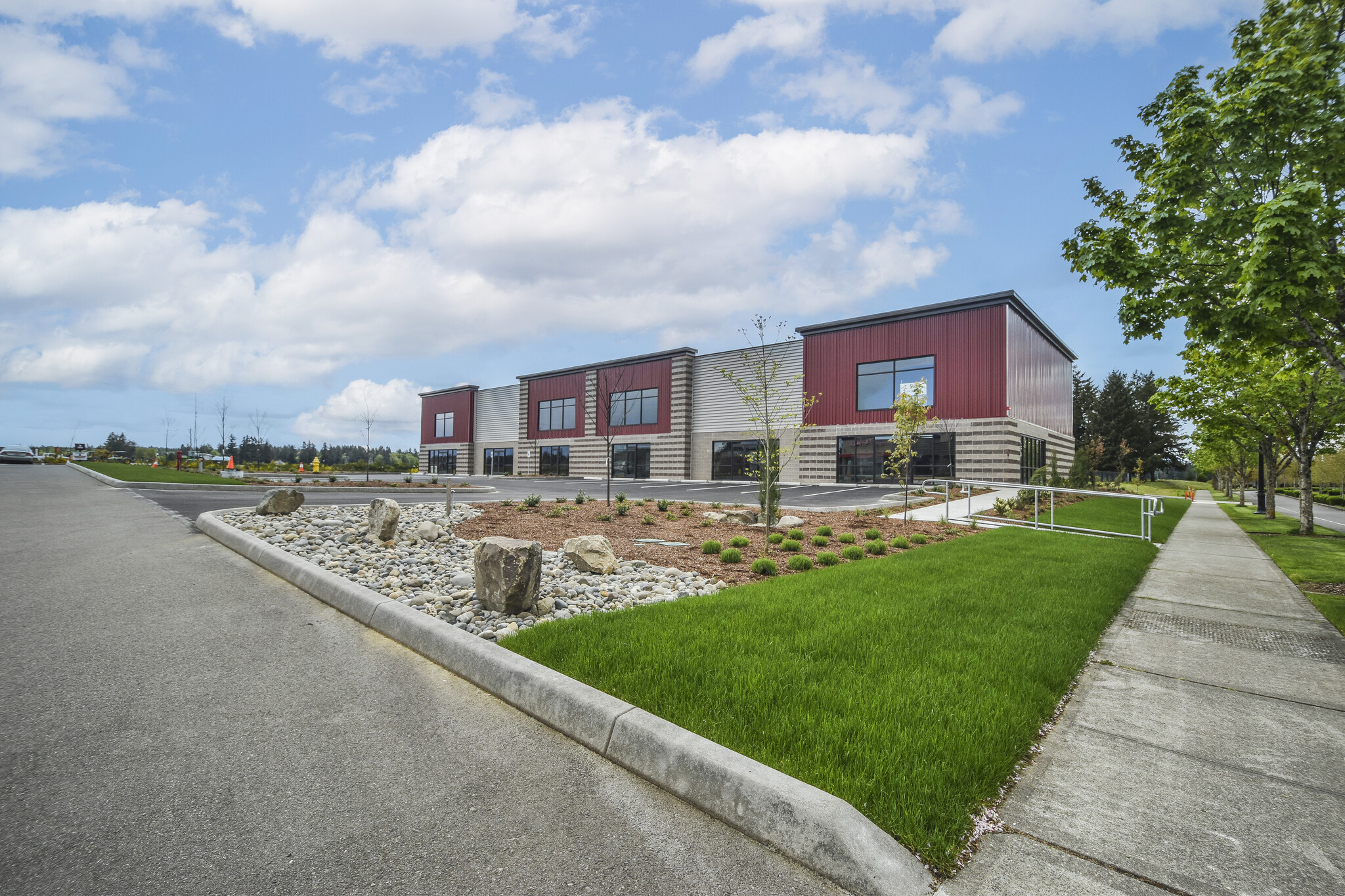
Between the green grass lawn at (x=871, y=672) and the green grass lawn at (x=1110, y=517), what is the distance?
10.1m

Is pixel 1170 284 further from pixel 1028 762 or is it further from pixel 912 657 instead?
pixel 1028 762

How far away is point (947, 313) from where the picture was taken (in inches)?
1175

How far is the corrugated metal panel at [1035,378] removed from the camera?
2903cm

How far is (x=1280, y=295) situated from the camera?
6.29 m

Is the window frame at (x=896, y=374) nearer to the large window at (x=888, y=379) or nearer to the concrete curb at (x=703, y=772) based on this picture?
the large window at (x=888, y=379)

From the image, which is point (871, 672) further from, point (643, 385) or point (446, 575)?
point (643, 385)

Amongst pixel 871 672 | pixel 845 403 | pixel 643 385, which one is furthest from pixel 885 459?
pixel 871 672

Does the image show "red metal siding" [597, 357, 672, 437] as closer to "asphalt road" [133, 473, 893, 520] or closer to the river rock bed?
"asphalt road" [133, 473, 893, 520]

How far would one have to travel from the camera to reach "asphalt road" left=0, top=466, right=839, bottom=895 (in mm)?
2348

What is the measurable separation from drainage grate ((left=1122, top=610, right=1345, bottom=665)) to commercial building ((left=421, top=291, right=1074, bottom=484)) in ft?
37.9

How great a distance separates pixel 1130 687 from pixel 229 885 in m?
5.50

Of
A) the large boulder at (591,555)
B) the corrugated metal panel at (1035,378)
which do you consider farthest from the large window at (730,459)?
the large boulder at (591,555)

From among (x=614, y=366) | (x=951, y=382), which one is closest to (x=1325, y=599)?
(x=951, y=382)

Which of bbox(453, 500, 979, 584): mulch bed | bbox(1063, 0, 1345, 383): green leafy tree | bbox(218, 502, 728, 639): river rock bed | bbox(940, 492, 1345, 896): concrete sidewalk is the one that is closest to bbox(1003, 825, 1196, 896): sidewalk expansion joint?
bbox(940, 492, 1345, 896): concrete sidewalk
